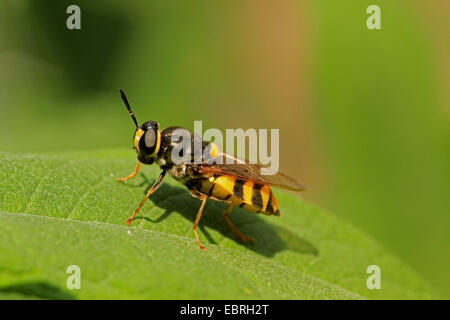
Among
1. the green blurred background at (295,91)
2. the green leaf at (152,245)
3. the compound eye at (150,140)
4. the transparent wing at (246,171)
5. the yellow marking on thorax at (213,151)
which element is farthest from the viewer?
the green blurred background at (295,91)

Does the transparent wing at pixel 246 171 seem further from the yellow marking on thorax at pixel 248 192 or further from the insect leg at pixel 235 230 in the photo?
the insect leg at pixel 235 230

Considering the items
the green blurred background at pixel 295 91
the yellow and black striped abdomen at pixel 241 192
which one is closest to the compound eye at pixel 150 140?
the yellow and black striped abdomen at pixel 241 192

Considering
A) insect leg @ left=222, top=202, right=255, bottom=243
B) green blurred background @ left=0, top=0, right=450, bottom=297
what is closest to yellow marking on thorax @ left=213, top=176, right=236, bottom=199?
insect leg @ left=222, top=202, right=255, bottom=243

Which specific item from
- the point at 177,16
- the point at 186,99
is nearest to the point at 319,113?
the point at 186,99

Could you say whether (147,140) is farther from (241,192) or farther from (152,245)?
(152,245)

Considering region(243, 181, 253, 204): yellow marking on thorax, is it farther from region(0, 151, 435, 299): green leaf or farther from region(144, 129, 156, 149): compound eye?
region(144, 129, 156, 149): compound eye
